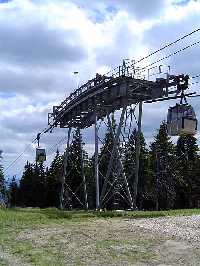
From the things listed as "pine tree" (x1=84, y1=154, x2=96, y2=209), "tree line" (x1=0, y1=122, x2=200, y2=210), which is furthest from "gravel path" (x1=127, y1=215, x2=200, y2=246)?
"pine tree" (x1=84, y1=154, x2=96, y2=209)

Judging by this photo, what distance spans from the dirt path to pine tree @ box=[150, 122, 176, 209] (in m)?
51.7

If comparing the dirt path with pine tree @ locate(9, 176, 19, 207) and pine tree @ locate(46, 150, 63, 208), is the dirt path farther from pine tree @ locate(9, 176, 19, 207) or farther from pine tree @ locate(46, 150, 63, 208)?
pine tree @ locate(9, 176, 19, 207)

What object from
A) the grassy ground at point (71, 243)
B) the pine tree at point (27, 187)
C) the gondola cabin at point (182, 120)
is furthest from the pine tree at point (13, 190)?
the grassy ground at point (71, 243)

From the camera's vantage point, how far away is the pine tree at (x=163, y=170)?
2916 inches

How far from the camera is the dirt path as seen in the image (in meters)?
13.8

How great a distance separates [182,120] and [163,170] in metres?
53.7

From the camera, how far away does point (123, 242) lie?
1631 cm

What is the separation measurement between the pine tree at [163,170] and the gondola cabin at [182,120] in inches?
1930

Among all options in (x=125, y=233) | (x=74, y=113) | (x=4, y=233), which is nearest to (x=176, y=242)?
(x=125, y=233)

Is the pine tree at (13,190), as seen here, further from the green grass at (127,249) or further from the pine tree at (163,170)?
the green grass at (127,249)

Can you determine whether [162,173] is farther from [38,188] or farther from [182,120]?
[182,120]

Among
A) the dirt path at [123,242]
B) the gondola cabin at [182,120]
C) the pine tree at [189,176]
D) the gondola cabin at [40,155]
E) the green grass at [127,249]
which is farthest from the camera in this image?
the pine tree at [189,176]

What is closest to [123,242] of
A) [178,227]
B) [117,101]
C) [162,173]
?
[178,227]

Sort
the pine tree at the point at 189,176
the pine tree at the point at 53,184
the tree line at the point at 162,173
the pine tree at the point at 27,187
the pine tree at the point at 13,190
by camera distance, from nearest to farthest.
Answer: the tree line at the point at 162,173, the pine tree at the point at 189,176, the pine tree at the point at 53,184, the pine tree at the point at 27,187, the pine tree at the point at 13,190
